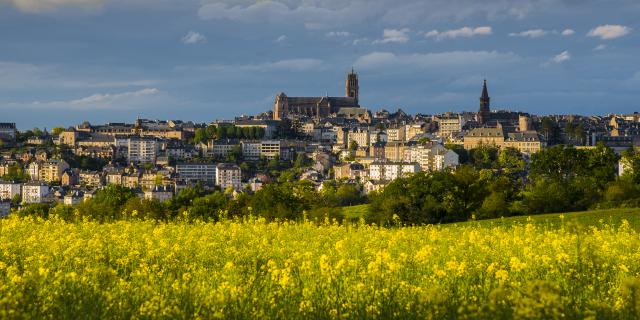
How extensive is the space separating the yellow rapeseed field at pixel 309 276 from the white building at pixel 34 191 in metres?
104

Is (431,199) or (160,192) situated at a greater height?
(431,199)

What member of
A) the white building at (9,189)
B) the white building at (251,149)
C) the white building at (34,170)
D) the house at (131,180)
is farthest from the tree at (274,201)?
the white building at (251,149)

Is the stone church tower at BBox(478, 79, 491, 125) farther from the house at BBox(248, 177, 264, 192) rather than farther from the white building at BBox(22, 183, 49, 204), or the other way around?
the white building at BBox(22, 183, 49, 204)

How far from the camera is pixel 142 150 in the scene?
154000 millimetres

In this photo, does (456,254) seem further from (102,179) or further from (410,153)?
(410,153)

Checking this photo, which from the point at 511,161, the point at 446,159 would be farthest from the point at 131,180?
the point at 511,161

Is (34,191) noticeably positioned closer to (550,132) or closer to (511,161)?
(511,161)

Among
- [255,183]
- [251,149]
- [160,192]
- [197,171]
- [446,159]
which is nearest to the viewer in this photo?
[160,192]

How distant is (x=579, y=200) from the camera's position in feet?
139

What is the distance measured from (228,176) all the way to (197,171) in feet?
35.6

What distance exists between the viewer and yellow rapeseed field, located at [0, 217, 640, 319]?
25.1ft

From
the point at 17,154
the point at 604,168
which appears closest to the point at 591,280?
the point at 604,168

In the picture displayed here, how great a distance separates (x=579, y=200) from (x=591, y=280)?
3344cm

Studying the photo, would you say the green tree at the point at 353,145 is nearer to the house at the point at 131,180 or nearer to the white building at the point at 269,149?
the white building at the point at 269,149
